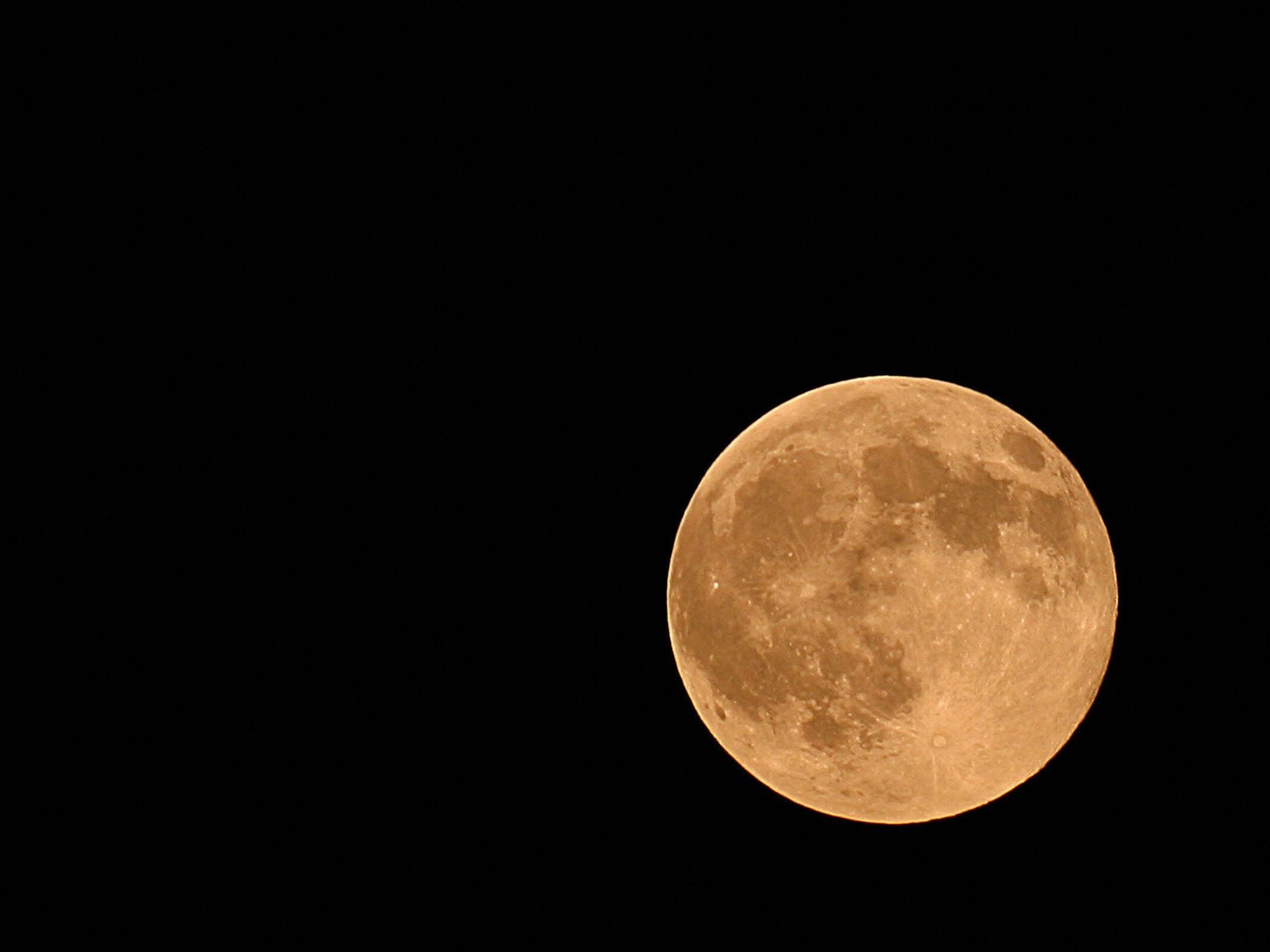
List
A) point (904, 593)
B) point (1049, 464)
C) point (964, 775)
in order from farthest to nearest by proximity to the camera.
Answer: point (1049, 464) < point (964, 775) < point (904, 593)

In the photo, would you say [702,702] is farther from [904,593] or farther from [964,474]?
[964,474]

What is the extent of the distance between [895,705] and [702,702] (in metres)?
1.28

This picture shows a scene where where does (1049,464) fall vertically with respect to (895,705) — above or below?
above

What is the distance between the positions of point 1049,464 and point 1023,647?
1146 millimetres

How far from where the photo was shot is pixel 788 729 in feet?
16.8

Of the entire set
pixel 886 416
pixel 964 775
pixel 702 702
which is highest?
pixel 886 416

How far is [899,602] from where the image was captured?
4727 millimetres

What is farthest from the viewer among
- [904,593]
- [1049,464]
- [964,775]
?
[1049,464]

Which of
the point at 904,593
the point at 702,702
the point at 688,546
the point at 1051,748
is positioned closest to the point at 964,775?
the point at 1051,748

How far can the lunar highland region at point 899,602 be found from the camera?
4.77 metres

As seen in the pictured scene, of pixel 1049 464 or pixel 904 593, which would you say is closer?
pixel 904 593

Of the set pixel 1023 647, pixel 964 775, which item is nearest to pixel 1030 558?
pixel 1023 647

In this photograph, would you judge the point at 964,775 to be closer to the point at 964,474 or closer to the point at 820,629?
the point at 820,629

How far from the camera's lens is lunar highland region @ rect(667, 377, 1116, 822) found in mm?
4766
